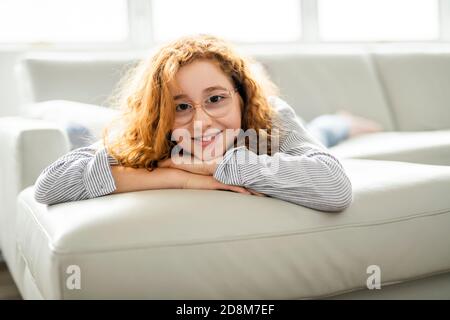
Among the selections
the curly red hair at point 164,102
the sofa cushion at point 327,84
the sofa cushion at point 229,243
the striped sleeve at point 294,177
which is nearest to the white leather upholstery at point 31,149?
the curly red hair at point 164,102

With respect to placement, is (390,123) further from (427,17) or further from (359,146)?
(427,17)

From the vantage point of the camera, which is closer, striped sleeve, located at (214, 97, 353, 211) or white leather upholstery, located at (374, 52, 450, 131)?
striped sleeve, located at (214, 97, 353, 211)

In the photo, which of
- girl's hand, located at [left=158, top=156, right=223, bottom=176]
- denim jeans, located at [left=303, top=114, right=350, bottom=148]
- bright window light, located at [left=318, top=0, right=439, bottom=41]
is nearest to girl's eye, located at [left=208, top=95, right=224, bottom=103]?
girl's hand, located at [left=158, top=156, right=223, bottom=176]

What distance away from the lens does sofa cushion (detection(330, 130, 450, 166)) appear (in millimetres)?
1995

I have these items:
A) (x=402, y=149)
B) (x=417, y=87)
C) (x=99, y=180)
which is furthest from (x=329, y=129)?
(x=99, y=180)

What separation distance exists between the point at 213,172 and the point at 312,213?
23cm

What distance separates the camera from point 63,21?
2816 mm

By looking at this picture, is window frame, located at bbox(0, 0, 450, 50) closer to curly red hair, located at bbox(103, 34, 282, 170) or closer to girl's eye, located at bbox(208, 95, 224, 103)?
curly red hair, located at bbox(103, 34, 282, 170)

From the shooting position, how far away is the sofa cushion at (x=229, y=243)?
3.19 feet

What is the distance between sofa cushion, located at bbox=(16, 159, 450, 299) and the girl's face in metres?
0.14

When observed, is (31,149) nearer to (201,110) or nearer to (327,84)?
(201,110)

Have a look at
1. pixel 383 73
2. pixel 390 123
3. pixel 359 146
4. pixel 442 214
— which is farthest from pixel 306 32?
pixel 442 214

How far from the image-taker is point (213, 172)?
1212 millimetres

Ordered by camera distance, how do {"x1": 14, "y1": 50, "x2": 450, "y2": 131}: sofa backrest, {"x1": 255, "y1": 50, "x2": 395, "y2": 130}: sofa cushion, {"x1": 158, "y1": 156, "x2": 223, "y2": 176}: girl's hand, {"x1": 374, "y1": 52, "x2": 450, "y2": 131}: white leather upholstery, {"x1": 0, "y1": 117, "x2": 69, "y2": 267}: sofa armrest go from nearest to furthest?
1. {"x1": 158, "y1": 156, "x2": 223, "y2": 176}: girl's hand
2. {"x1": 0, "y1": 117, "x2": 69, "y2": 267}: sofa armrest
3. {"x1": 14, "y1": 50, "x2": 450, "y2": 131}: sofa backrest
4. {"x1": 255, "y1": 50, "x2": 395, "y2": 130}: sofa cushion
5. {"x1": 374, "y1": 52, "x2": 450, "y2": 131}: white leather upholstery
